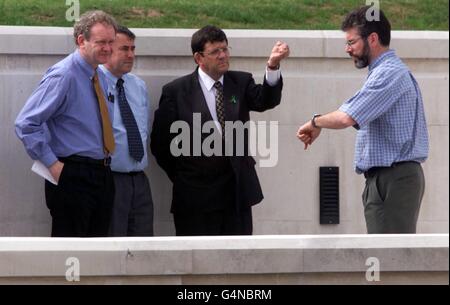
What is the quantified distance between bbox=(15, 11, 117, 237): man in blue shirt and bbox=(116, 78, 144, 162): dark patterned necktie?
0.50m

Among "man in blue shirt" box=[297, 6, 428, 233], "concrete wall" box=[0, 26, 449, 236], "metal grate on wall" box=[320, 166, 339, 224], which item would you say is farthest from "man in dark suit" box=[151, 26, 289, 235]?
"man in blue shirt" box=[297, 6, 428, 233]

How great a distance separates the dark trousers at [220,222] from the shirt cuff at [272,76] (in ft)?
3.06

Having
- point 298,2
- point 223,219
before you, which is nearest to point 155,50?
point 223,219

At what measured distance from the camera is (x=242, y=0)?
12.2 metres

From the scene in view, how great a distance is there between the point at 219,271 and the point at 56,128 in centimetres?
213

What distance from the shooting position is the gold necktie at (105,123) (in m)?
8.79

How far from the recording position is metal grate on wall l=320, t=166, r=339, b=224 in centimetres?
1038

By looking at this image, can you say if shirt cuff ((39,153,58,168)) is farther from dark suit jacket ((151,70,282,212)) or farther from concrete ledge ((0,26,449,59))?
concrete ledge ((0,26,449,59))

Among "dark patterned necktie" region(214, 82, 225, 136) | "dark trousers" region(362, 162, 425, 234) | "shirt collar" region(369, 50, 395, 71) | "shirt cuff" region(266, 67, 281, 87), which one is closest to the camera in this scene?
"dark trousers" region(362, 162, 425, 234)

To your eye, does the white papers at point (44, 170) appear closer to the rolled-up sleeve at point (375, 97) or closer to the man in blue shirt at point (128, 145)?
the man in blue shirt at point (128, 145)

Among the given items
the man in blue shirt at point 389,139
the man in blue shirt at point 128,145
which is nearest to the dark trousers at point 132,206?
the man in blue shirt at point 128,145

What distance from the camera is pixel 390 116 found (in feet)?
26.4

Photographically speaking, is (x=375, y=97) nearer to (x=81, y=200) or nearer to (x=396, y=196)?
(x=396, y=196)

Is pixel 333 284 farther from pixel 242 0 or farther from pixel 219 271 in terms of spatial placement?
pixel 242 0
